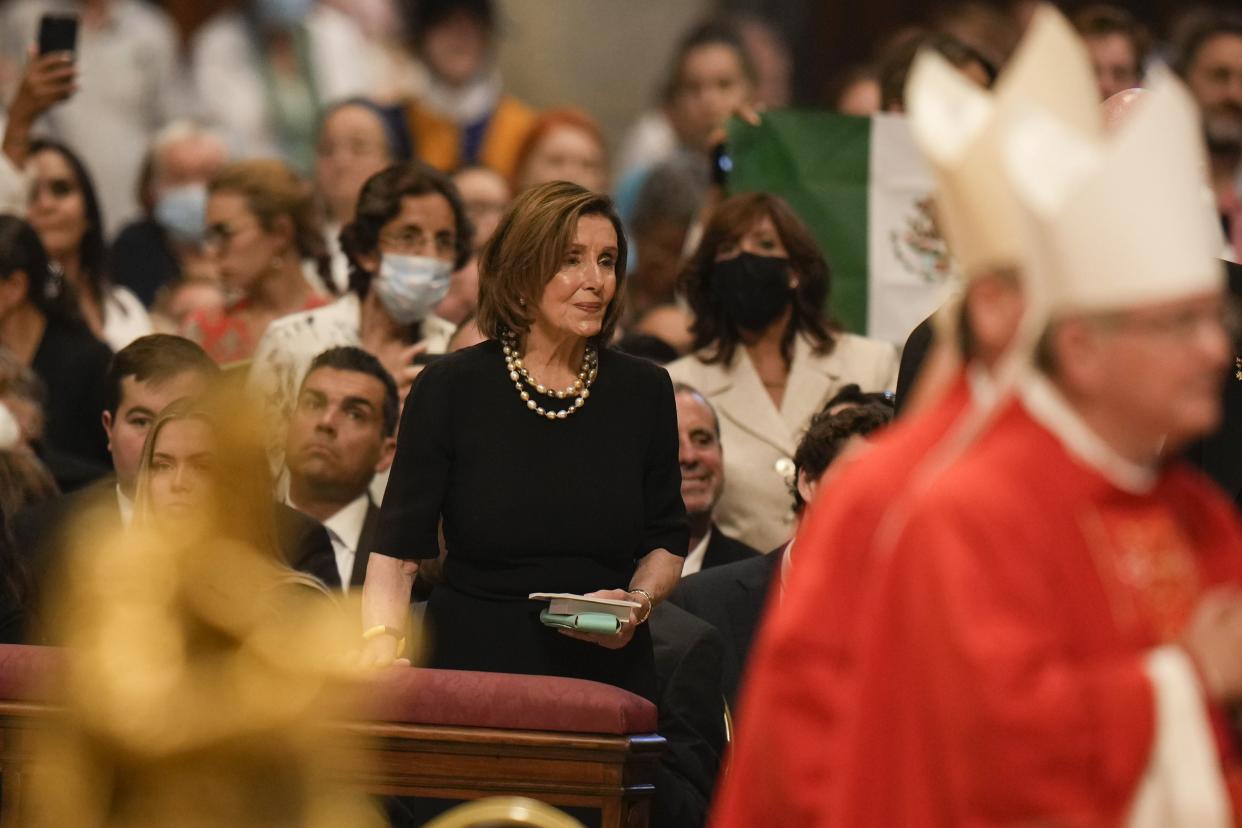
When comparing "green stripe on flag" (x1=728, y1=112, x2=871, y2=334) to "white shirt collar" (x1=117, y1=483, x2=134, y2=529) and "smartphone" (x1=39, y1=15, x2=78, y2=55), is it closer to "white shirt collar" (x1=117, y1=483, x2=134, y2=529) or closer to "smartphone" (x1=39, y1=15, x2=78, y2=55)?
"smartphone" (x1=39, y1=15, x2=78, y2=55)

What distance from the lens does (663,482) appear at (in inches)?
206

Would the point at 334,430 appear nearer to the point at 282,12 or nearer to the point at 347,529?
the point at 347,529

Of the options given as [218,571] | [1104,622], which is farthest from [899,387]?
[218,571]

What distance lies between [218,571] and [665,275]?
6.19 metres

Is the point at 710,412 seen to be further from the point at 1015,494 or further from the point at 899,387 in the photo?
the point at 1015,494

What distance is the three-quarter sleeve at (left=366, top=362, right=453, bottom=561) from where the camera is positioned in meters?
5.01

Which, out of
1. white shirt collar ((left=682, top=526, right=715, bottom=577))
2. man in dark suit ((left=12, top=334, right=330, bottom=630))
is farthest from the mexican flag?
man in dark suit ((left=12, top=334, right=330, bottom=630))

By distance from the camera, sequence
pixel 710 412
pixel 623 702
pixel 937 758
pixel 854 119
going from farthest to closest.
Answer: pixel 854 119 < pixel 710 412 < pixel 623 702 < pixel 937 758

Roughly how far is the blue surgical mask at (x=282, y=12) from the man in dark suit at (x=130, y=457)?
184 inches

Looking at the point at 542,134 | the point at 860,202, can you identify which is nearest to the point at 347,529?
the point at 860,202

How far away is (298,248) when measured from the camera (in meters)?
7.80

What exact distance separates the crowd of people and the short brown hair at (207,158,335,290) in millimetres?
18

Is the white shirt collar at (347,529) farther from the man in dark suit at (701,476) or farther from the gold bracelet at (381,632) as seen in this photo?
the gold bracelet at (381,632)

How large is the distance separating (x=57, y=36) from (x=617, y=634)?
414cm
